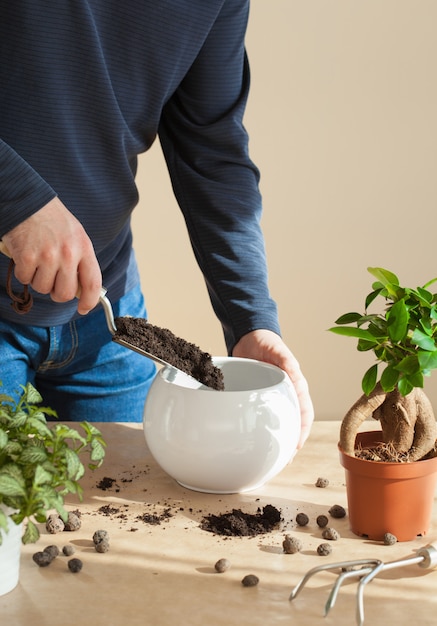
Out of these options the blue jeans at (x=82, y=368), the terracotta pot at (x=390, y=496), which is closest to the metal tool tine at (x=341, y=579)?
the terracotta pot at (x=390, y=496)

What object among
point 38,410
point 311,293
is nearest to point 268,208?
point 311,293

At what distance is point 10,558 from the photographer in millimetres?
915

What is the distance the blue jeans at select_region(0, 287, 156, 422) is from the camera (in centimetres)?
163

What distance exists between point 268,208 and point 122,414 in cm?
192

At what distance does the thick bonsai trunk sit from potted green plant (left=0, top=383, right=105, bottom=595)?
337 millimetres

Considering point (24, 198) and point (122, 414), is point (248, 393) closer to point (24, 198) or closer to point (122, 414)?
point (24, 198)

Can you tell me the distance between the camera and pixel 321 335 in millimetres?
3602

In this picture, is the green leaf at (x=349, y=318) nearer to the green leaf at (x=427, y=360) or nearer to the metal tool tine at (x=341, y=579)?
the green leaf at (x=427, y=360)

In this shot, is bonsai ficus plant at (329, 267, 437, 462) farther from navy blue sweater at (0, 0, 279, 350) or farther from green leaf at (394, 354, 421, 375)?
navy blue sweater at (0, 0, 279, 350)

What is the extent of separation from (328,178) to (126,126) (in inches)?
81.8

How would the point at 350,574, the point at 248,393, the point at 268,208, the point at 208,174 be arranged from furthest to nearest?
1. the point at 268,208
2. the point at 208,174
3. the point at 248,393
4. the point at 350,574

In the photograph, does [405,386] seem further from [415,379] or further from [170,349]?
[170,349]

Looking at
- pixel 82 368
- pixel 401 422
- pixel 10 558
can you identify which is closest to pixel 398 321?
pixel 401 422

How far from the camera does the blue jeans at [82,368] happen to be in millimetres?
1627
